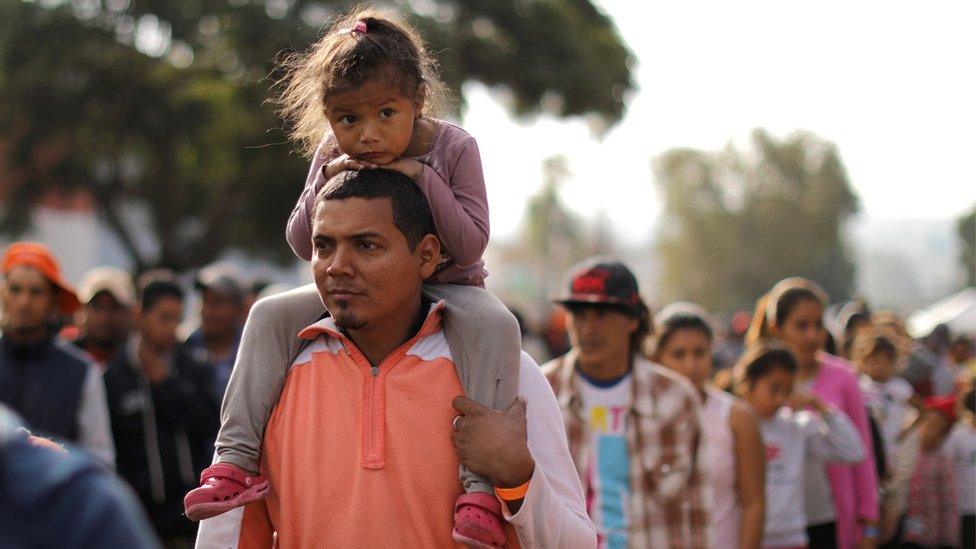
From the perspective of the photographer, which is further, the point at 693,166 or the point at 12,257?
the point at 693,166

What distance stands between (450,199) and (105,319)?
5.25m

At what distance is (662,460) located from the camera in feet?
17.4

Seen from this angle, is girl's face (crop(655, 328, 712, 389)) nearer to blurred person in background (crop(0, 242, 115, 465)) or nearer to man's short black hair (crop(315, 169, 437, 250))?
blurred person in background (crop(0, 242, 115, 465))

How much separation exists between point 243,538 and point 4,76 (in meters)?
20.2

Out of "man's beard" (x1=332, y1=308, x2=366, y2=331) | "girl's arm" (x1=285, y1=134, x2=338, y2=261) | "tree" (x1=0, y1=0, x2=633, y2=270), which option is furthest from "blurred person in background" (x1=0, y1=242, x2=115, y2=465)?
"tree" (x1=0, y1=0, x2=633, y2=270)

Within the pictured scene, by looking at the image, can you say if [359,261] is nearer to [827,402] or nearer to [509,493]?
[509,493]

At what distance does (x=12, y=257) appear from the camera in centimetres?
630

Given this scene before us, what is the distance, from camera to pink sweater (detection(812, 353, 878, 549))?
22.1 feet

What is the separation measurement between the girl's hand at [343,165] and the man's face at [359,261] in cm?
9

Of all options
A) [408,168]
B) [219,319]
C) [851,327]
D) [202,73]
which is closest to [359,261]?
[408,168]

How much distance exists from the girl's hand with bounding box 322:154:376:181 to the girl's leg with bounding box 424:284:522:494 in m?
0.37

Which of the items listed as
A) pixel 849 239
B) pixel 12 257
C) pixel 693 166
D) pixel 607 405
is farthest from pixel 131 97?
pixel 849 239

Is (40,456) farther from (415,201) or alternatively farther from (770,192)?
(770,192)

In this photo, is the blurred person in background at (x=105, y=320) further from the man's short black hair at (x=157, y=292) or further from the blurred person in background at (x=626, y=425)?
the blurred person in background at (x=626, y=425)
